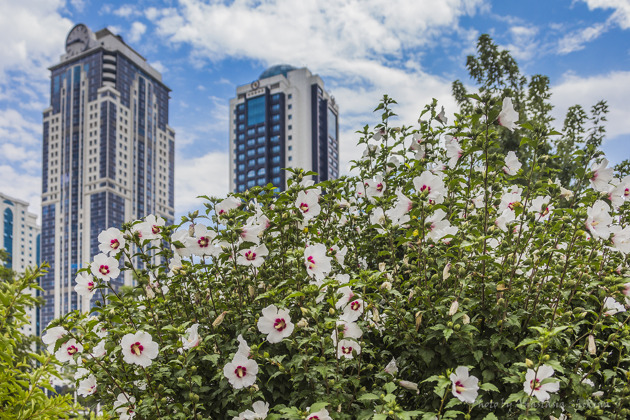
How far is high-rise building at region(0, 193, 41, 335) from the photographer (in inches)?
2830

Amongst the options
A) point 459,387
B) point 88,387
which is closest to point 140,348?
point 88,387

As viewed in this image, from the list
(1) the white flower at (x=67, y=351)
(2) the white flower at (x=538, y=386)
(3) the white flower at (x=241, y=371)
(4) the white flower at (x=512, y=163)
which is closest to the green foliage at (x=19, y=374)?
(1) the white flower at (x=67, y=351)

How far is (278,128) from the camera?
6122cm

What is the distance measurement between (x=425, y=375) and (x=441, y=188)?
893mm

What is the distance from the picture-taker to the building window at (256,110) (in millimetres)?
61656

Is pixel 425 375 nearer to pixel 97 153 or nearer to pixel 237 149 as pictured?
pixel 237 149

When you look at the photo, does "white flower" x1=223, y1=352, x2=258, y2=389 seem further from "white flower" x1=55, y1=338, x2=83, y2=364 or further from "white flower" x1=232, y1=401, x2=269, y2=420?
"white flower" x1=55, y1=338, x2=83, y2=364

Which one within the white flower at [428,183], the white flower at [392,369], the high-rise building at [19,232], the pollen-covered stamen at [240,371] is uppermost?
the high-rise building at [19,232]

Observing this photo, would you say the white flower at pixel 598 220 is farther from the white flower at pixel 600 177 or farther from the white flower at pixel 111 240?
the white flower at pixel 111 240

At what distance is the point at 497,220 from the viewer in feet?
8.37

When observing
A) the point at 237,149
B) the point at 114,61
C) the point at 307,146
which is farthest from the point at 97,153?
the point at 307,146

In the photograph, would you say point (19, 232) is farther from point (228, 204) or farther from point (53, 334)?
point (228, 204)

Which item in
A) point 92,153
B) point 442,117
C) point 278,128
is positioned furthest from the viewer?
point 92,153

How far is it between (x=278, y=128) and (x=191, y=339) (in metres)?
60.3
